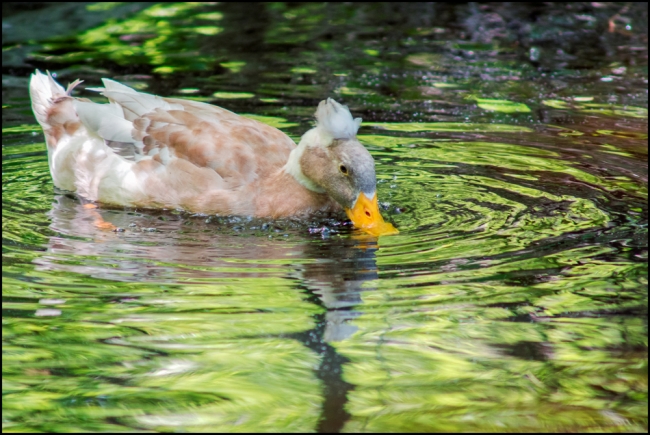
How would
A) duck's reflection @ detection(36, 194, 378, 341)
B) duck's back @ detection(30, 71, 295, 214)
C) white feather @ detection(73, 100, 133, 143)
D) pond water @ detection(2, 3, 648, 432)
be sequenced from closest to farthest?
pond water @ detection(2, 3, 648, 432), duck's reflection @ detection(36, 194, 378, 341), duck's back @ detection(30, 71, 295, 214), white feather @ detection(73, 100, 133, 143)

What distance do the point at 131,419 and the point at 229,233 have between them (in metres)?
2.67

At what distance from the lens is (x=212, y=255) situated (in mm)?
6152

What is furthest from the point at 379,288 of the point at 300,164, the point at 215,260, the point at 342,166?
the point at 300,164

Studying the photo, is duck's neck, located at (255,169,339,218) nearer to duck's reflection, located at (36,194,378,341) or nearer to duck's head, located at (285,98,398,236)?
duck's head, located at (285,98,398,236)

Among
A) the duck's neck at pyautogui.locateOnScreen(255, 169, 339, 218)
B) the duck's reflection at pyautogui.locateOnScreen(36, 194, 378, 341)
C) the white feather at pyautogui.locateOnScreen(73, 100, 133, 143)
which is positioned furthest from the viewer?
the white feather at pyautogui.locateOnScreen(73, 100, 133, 143)

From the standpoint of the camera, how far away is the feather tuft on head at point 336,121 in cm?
675

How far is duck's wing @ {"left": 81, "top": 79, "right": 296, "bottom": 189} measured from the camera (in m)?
7.21

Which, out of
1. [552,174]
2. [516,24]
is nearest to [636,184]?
[552,174]

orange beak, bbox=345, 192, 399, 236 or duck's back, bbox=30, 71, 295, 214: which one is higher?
duck's back, bbox=30, 71, 295, 214

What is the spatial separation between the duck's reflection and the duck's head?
267mm

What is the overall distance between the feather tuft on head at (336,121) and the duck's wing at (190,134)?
725 millimetres

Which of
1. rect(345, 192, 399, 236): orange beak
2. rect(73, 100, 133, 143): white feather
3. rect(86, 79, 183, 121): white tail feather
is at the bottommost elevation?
rect(345, 192, 399, 236): orange beak

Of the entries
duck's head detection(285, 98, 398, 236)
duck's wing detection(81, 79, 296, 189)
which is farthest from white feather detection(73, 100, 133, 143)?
duck's head detection(285, 98, 398, 236)

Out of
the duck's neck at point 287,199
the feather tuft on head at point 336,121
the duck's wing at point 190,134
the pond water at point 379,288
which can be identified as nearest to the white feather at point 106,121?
the duck's wing at point 190,134
